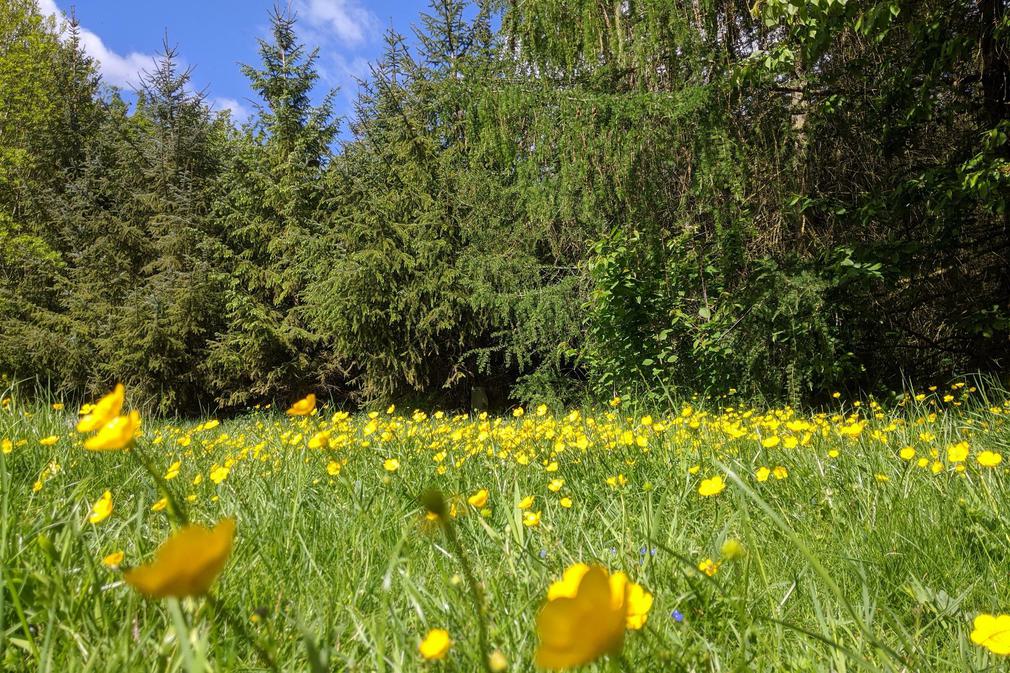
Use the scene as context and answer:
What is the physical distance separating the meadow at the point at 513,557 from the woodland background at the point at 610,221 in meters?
1.47

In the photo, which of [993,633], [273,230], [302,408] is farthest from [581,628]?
[273,230]

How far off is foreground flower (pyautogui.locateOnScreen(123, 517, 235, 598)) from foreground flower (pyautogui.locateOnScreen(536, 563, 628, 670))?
179mm

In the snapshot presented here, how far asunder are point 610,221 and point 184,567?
7007mm

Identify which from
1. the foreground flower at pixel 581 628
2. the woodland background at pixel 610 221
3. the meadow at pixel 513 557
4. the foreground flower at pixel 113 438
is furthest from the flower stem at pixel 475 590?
the woodland background at pixel 610 221

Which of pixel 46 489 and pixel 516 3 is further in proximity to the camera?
pixel 516 3

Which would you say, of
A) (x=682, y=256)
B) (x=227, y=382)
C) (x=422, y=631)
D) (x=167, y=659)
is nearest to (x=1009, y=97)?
(x=682, y=256)

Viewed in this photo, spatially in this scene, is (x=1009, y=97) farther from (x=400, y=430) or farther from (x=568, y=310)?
(x=400, y=430)

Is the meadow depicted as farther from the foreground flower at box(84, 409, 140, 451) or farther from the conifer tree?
the conifer tree

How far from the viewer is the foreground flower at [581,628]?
351 millimetres

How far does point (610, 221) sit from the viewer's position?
7086mm

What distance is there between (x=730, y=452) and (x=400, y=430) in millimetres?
1700

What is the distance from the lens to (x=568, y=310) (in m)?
7.36

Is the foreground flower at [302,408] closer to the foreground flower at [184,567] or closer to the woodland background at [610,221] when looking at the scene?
the foreground flower at [184,567]

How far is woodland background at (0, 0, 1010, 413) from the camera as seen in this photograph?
199 inches
